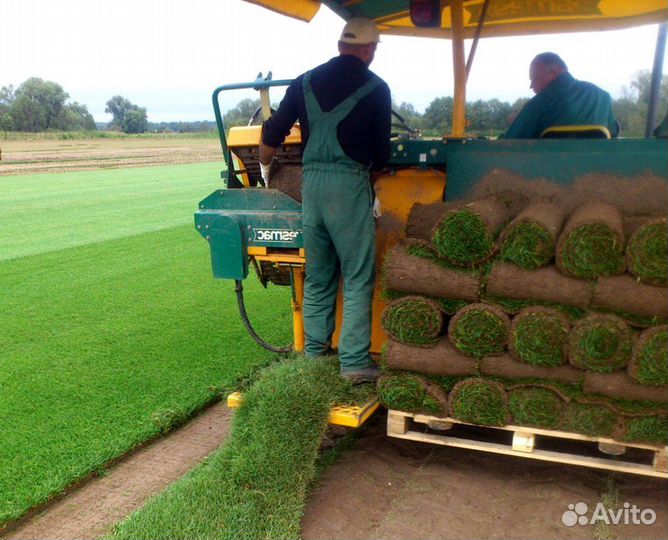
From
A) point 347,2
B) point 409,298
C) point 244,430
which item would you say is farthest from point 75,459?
point 347,2

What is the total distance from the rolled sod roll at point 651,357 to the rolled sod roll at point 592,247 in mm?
311

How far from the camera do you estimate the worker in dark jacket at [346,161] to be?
3.43m

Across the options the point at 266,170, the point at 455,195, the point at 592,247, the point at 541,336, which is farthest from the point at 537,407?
the point at 266,170

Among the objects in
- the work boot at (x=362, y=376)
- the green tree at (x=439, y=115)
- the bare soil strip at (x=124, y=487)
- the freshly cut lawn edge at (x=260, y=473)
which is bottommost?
the bare soil strip at (x=124, y=487)

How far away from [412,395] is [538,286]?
87 cm

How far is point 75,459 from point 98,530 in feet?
2.31

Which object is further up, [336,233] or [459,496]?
[336,233]

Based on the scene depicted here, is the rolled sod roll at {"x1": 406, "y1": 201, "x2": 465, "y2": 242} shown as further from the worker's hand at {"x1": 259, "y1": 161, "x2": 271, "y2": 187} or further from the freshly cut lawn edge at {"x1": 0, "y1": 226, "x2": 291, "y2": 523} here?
the freshly cut lawn edge at {"x1": 0, "y1": 226, "x2": 291, "y2": 523}

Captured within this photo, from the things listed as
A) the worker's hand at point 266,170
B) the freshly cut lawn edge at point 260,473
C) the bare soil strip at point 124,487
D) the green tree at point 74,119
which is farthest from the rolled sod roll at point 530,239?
the green tree at point 74,119

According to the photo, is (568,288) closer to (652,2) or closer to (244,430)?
(244,430)

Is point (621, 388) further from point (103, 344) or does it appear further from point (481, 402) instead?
point (103, 344)

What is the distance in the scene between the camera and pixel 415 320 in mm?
3225

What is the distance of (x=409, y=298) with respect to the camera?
3.24 meters

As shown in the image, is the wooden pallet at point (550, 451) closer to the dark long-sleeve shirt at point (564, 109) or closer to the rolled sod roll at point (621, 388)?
the rolled sod roll at point (621, 388)
